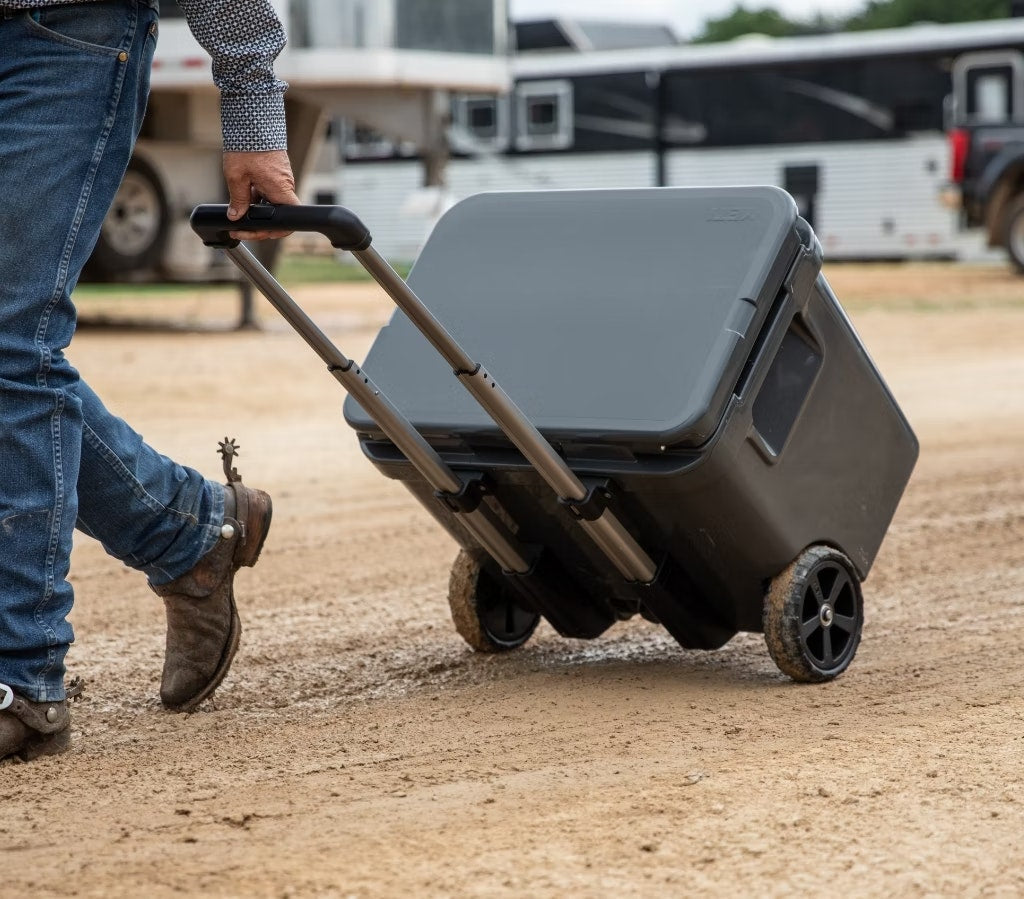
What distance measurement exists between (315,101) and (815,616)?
9.96 m

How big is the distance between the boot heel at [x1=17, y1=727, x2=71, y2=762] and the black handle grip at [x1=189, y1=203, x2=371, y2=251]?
2.89 feet

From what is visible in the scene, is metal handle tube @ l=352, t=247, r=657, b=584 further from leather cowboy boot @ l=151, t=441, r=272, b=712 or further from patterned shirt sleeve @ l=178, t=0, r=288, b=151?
leather cowboy boot @ l=151, t=441, r=272, b=712

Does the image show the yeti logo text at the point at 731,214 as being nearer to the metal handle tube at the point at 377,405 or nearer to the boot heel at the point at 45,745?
the metal handle tube at the point at 377,405

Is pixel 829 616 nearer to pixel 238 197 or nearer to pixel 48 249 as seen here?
pixel 238 197

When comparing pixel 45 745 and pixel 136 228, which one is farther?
pixel 136 228

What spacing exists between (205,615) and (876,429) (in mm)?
1413

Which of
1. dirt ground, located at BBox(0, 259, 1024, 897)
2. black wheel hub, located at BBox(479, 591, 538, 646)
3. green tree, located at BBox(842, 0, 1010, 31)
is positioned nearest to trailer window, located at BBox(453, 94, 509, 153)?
dirt ground, located at BBox(0, 259, 1024, 897)

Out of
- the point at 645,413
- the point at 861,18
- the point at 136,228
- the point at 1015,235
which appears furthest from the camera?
the point at 861,18

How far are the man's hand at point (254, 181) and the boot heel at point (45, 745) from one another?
2.97 ft

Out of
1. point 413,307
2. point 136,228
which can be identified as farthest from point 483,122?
point 413,307

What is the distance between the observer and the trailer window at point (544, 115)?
2184 cm

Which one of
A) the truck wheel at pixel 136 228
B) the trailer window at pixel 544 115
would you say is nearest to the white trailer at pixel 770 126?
the trailer window at pixel 544 115

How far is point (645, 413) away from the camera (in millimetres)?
3018

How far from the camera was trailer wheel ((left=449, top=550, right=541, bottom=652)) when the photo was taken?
11.9ft
